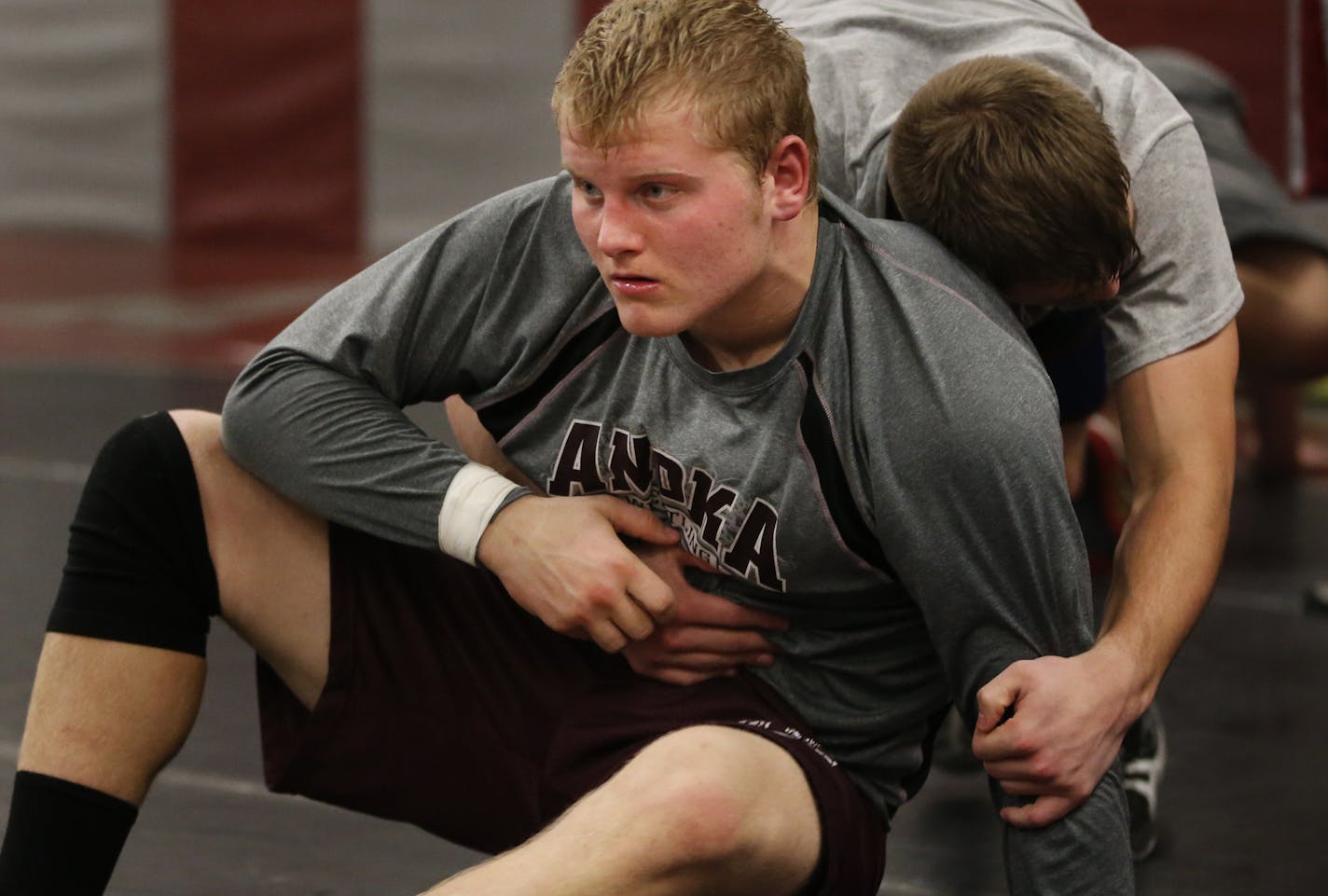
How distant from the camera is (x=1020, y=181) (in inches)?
60.0

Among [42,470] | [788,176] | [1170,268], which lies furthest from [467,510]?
[42,470]

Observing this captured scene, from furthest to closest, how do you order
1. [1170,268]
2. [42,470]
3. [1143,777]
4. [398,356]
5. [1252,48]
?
[1252,48]
[42,470]
[1143,777]
[1170,268]
[398,356]

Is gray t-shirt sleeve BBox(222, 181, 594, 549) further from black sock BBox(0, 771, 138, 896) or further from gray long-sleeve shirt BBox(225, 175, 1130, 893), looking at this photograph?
black sock BBox(0, 771, 138, 896)

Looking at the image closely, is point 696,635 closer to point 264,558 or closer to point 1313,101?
point 264,558

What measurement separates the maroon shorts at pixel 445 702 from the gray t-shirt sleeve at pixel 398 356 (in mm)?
113

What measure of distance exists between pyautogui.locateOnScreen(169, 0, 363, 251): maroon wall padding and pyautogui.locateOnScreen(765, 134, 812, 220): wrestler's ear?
545 cm

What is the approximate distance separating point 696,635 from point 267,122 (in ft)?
18.1

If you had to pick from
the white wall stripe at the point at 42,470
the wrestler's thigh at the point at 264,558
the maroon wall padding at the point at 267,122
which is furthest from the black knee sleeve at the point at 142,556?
the maroon wall padding at the point at 267,122

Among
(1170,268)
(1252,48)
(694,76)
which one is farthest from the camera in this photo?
(1252,48)

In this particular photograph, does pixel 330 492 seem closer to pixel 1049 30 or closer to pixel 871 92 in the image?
pixel 871 92

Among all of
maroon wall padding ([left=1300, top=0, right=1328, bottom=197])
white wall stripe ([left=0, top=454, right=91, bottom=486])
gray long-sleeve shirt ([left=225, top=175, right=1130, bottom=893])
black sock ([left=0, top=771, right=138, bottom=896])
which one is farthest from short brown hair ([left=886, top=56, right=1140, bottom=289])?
white wall stripe ([left=0, top=454, right=91, bottom=486])

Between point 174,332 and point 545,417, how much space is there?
3882 mm

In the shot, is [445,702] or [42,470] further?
[42,470]

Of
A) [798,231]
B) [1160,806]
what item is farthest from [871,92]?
[1160,806]
